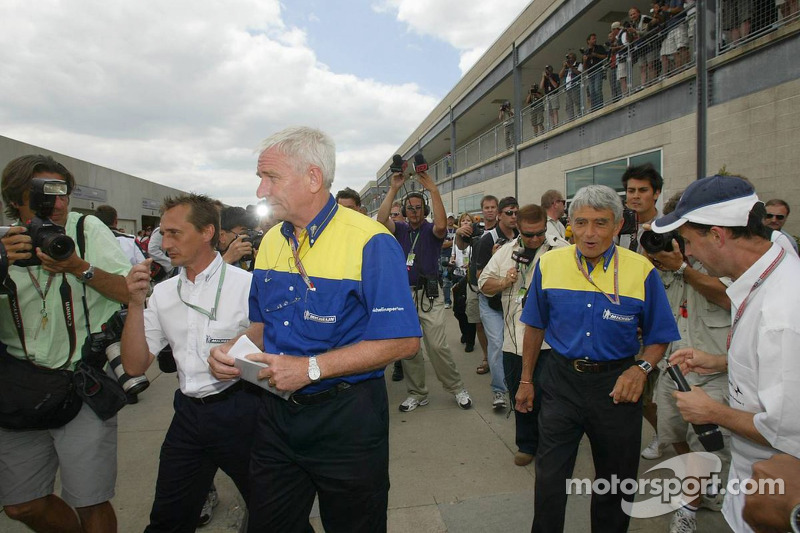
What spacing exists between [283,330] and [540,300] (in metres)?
1.57

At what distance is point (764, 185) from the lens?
7301 millimetres

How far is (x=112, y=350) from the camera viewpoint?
230 cm

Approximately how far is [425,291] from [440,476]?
79.3 inches

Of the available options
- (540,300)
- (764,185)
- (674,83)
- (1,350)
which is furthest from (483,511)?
(674,83)

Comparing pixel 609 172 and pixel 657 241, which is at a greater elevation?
pixel 609 172

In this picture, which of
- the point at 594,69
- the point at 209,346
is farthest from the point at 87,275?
the point at 594,69

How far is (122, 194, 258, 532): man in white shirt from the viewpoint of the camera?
2.22 m

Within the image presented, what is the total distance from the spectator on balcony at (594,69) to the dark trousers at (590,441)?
459 inches

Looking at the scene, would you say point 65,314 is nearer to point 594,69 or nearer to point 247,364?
point 247,364

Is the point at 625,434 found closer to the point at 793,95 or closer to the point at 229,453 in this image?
the point at 229,453

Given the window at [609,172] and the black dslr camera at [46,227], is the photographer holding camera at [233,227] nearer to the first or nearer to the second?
the black dslr camera at [46,227]

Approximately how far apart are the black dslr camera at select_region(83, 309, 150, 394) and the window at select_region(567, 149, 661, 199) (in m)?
9.66

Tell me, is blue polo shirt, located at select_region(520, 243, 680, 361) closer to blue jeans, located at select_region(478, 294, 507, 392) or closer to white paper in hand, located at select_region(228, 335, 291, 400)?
white paper in hand, located at select_region(228, 335, 291, 400)

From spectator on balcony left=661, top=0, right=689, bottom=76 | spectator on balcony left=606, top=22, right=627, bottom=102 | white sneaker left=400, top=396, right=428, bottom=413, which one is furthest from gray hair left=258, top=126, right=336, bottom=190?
spectator on balcony left=606, top=22, right=627, bottom=102
